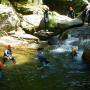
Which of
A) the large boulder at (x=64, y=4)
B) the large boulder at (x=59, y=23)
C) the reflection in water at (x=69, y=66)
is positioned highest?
the large boulder at (x=64, y=4)

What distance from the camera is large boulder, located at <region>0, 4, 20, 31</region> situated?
114ft

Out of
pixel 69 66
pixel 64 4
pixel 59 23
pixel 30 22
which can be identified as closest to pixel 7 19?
pixel 30 22

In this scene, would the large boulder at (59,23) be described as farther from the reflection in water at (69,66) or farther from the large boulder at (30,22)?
the reflection in water at (69,66)

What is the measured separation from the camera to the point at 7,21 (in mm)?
34906

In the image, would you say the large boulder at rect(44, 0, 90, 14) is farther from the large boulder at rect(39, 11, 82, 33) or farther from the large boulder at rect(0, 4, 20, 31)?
the large boulder at rect(0, 4, 20, 31)

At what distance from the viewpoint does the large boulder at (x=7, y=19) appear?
1363 inches

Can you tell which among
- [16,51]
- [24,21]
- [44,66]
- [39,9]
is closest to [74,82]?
[44,66]

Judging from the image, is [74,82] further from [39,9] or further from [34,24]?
[39,9]

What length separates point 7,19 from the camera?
34.9 metres

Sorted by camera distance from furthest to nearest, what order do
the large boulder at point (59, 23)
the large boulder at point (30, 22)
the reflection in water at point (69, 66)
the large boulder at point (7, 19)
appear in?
the large boulder at point (30, 22)
the large boulder at point (7, 19)
the large boulder at point (59, 23)
the reflection in water at point (69, 66)

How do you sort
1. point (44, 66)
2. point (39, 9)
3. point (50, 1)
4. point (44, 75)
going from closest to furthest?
point (44, 75)
point (44, 66)
point (39, 9)
point (50, 1)

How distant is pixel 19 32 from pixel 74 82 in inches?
670

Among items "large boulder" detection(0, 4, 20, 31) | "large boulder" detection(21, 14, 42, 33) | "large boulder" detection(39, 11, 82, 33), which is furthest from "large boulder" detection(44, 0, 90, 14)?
"large boulder" detection(0, 4, 20, 31)

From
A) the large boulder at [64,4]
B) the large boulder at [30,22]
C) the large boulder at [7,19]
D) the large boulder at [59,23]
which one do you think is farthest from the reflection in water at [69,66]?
the large boulder at [64,4]
